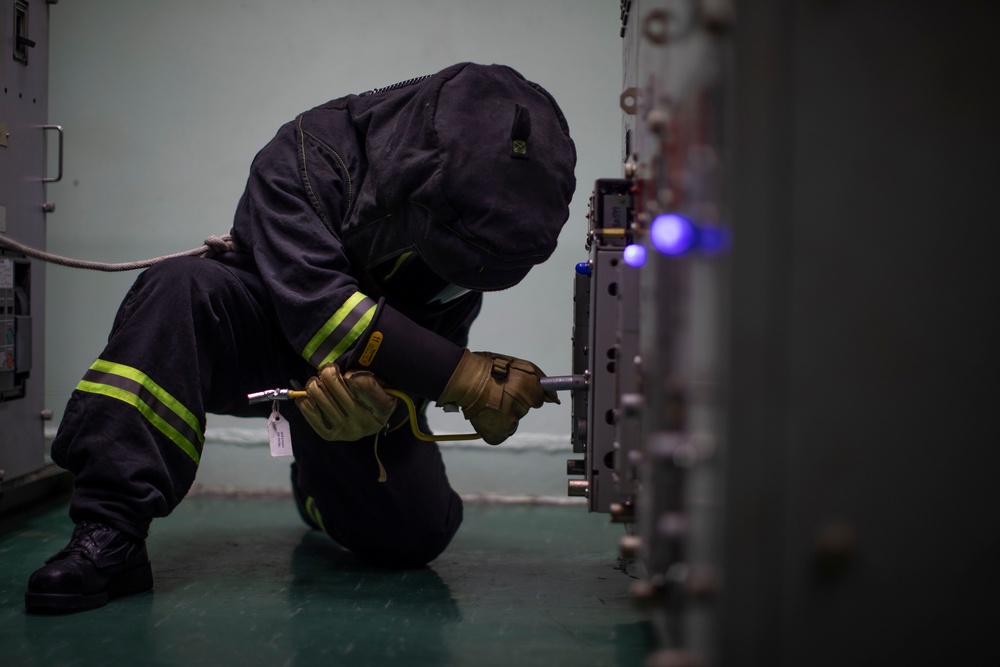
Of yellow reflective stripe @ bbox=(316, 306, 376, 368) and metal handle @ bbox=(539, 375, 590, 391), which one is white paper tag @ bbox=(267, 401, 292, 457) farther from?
metal handle @ bbox=(539, 375, 590, 391)

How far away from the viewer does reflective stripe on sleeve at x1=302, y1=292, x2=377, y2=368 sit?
1487mm

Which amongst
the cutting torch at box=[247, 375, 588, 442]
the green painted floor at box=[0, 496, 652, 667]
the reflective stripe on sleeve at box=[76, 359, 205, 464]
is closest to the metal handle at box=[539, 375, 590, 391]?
the cutting torch at box=[247, 375, 588, 442]

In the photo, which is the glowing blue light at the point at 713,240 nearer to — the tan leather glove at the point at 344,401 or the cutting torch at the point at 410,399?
the cutting torch at the point at 410,399

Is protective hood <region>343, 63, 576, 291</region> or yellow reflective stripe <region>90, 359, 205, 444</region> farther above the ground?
protective hood <region>343, 63, 576, 291</region>

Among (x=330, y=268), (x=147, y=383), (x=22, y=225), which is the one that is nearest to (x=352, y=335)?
(x=330, y=268)

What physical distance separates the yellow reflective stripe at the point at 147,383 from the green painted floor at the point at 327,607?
1.06 ft

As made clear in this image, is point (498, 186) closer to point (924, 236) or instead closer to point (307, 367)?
point (307, 367)

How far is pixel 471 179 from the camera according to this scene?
1.41 metres

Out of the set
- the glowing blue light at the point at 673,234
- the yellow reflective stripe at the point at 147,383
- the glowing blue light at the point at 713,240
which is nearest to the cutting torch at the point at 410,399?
the yellow reflective stripe at the point at 147,383

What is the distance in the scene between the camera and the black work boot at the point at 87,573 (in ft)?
4.69

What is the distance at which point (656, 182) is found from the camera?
85 cm

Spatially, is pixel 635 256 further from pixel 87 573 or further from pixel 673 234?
pixel 87 573

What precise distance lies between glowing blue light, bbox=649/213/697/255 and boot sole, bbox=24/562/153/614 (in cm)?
115

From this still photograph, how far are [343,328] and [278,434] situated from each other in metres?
0.26
